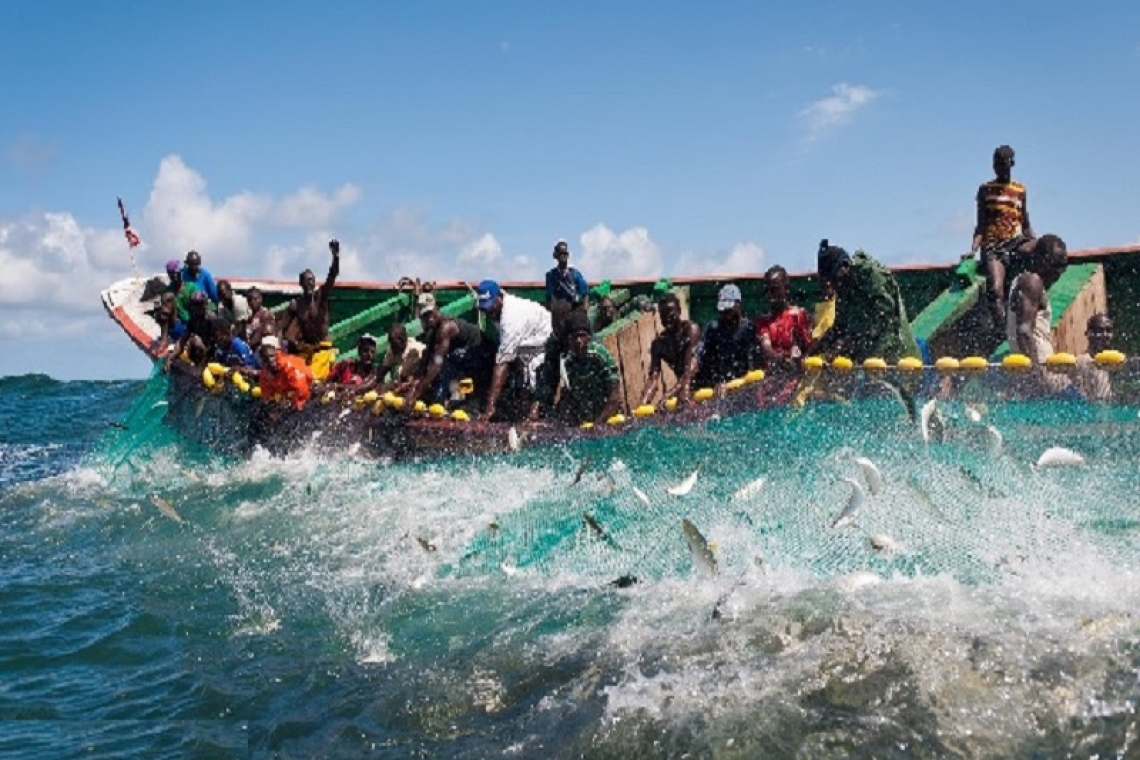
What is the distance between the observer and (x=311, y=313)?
12.3 meters

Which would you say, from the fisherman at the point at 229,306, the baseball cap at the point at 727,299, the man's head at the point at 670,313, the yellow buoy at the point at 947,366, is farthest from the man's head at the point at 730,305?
the fisherman at the point at 229,306

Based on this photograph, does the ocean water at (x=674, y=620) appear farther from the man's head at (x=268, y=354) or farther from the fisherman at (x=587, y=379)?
the man's head at (x=268, y=354)

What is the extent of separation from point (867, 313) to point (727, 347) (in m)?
1.66

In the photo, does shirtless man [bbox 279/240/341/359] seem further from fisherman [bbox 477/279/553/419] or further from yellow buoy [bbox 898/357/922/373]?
yellow buoy [bbox 898/357/922/373]

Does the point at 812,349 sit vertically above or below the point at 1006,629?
above

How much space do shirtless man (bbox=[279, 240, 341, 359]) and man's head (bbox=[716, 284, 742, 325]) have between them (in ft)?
18.1

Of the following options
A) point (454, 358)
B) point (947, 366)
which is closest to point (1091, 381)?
point (947, 366)

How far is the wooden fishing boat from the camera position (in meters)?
7.84

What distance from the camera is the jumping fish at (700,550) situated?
15.7ft

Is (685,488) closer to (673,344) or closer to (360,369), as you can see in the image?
(673,344)

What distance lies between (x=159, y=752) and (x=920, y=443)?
3746 millimetres

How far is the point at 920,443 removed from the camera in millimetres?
5285

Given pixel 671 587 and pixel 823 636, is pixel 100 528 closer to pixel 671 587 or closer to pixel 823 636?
pixel 671 587

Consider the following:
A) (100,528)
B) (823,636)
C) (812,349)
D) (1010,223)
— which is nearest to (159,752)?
(823,636)
